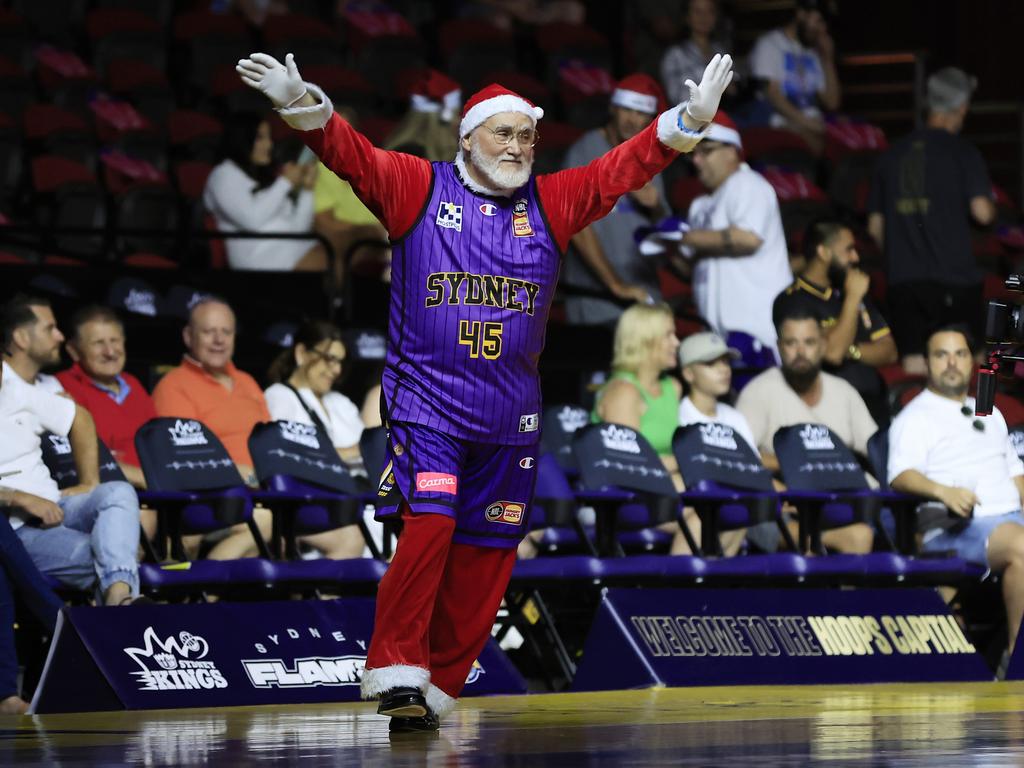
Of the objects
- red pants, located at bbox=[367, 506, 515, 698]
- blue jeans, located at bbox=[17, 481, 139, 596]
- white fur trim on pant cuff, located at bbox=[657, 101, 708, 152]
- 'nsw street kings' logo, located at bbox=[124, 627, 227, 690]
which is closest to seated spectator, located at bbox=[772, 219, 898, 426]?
blue jeans, located at bbox=[17, 481, 139, 596]

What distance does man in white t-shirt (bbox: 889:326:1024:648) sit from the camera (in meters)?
9.58

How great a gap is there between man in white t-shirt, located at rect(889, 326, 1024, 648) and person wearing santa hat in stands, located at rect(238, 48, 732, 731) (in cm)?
378

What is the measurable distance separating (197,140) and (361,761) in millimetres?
9254

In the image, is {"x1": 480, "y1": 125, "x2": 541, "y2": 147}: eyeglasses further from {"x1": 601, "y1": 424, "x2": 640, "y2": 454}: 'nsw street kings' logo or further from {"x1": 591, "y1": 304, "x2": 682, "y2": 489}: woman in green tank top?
{"x1": 591, "y1": 304, "x2": 682, "y2": 489}: woman in green tank top

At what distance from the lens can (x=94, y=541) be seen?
8000mm

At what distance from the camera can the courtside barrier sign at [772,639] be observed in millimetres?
8219

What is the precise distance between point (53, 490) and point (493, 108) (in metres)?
2.92

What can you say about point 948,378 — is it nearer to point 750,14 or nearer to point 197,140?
point 197,140

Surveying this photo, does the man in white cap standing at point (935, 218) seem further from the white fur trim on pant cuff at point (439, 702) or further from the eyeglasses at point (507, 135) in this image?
the white fur trim on pant cuff at point (439, 702)

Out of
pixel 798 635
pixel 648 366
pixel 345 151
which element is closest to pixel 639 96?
pixel 648 366

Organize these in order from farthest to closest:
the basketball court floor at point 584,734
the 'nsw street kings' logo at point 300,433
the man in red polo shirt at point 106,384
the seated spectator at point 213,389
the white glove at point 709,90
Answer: the seated spectator at point 213,389, the man in red polo shirt at point 106,384, the 'nsw street kings' logo at point 300,433, the white glove at point 709,90, the basketball court floor at point 584,734

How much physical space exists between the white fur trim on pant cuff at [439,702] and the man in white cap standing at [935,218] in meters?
6.73

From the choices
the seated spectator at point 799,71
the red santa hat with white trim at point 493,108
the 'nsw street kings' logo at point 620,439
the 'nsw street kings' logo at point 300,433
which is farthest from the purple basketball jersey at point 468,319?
the seated spectator at point 799,71

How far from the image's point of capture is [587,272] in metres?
12.2
